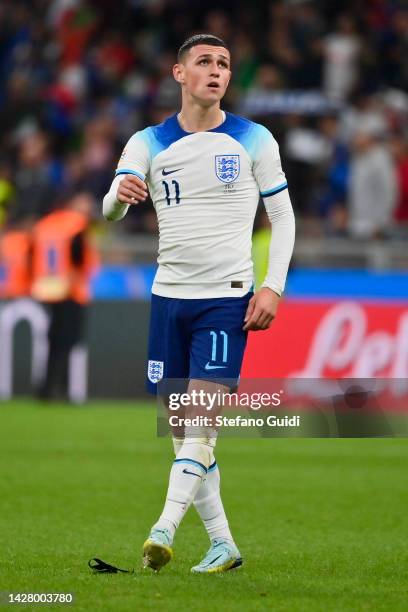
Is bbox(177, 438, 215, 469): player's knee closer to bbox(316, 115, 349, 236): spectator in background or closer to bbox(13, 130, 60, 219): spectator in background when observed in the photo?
bbox(13, 130, 60, 219): spectator in background

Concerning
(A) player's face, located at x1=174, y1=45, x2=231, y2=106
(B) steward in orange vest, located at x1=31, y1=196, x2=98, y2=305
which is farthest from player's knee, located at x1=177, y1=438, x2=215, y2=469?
(B) steward in orange vest, located at x1=31, y1=196, x2=98, y2=305

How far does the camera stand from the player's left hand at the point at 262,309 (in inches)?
242

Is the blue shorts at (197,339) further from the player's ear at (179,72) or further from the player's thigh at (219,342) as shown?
the player's ear at (179,72)

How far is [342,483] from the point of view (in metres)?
10.2

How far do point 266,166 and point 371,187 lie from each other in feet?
38.0

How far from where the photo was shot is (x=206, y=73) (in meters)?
6.25

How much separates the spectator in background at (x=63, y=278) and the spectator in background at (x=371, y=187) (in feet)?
10.9

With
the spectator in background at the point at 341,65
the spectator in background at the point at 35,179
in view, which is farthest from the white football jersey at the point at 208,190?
the spectator in background at the point at 341,65

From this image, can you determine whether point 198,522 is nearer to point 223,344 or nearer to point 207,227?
point 223,344

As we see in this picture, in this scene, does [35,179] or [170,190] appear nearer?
[170,190]

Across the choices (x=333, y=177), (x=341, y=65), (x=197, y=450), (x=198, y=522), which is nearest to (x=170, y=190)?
(x=197, y=450)

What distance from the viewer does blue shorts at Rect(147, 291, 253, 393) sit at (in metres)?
6.18

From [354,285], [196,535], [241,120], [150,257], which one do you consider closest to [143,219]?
[150,257]

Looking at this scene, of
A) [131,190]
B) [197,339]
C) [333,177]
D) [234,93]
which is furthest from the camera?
[234,93]
